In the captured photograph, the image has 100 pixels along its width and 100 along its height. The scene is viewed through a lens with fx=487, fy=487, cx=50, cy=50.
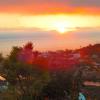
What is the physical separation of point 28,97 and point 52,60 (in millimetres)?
6333

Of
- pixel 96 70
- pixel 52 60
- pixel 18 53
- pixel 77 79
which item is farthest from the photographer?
pixel 96 70

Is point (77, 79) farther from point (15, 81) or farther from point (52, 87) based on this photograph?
point (15, 81)

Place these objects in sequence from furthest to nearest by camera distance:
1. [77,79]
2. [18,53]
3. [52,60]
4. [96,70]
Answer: [96,70] → [52,60] → [18,53] → [77,79]

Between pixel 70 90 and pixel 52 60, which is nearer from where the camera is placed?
pixel 70 90

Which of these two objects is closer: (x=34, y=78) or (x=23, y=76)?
(x=34, y=78)

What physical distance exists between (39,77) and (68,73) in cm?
250

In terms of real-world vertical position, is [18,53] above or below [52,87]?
above

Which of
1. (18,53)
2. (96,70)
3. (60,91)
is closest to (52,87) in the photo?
(60,91)

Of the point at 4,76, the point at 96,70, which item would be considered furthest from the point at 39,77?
the point at 96,70

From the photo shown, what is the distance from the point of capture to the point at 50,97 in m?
31.0

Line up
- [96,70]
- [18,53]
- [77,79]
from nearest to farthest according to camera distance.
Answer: [77,79], [18,53], [96,70]

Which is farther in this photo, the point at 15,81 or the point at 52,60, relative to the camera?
the point at 52,60

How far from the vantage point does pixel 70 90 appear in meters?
30.3

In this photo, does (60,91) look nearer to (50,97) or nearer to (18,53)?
(50,97)
